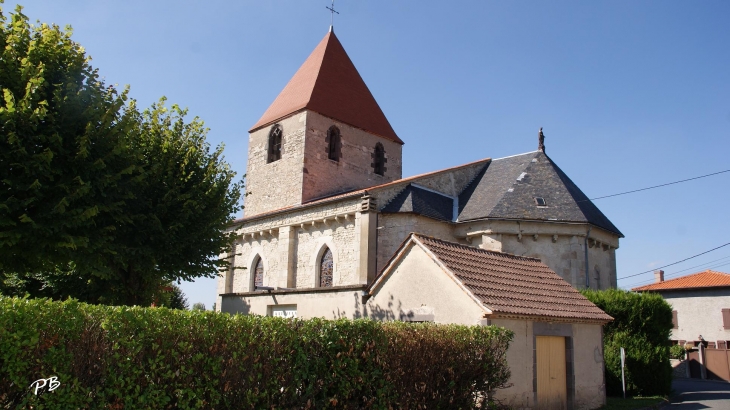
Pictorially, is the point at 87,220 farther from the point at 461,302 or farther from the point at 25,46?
the point at 461,302

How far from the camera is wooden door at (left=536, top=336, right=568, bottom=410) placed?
10.8 m

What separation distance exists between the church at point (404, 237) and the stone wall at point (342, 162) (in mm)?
64

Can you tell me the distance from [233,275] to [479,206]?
12.2 meters

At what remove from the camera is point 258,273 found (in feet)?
81.3

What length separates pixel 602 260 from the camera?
2103cm

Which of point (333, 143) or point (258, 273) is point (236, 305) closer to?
point (258, 273)

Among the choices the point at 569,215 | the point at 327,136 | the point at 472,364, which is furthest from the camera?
the point at 327,136

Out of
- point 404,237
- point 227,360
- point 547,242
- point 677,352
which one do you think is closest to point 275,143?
point 404,237

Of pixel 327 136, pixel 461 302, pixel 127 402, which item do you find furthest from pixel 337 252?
pixel 127 402

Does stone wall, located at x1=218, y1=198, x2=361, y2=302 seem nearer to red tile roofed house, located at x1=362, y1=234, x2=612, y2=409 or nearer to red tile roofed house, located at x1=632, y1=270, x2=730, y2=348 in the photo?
red tile roofed house, located at x1=362, y1=234, x2=612, y2=409

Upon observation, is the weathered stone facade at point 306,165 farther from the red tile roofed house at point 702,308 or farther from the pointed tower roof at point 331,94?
the red tile roofed house at point 702,308

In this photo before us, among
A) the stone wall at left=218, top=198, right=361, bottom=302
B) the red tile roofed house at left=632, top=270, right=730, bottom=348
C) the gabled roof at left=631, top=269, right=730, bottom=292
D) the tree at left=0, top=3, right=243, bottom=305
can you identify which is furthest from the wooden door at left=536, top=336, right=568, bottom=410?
the gabled roof at left=631, top=269, right=730, bottom=292

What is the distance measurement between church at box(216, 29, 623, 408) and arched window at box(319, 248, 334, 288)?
58 millimetres

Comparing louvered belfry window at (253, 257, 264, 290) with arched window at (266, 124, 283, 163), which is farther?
arched window at (266, 124, 283, 163)
